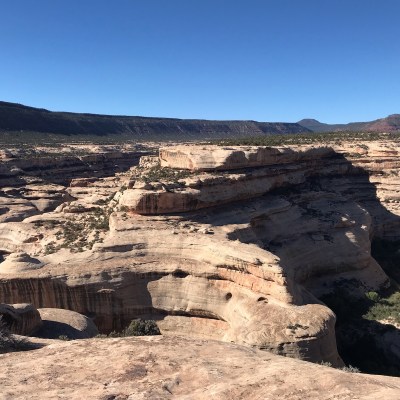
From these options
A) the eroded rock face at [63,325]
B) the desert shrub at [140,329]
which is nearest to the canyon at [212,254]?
the eroded rock face at [63,325]

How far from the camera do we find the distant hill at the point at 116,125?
126125 mm

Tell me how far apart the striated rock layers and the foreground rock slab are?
294 inches

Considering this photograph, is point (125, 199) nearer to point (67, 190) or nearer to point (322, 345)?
point (322, 345)

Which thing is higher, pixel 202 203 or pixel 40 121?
pixel 40 121

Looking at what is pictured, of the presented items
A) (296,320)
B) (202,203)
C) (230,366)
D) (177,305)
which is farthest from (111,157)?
(230,366)

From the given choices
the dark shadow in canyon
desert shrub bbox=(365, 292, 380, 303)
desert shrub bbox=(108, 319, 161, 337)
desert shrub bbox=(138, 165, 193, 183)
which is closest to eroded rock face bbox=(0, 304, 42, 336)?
desert shrub bbox=(108, 319, 161, 337)

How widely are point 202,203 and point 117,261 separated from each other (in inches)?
279

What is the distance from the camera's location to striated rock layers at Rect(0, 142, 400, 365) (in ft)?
68.2

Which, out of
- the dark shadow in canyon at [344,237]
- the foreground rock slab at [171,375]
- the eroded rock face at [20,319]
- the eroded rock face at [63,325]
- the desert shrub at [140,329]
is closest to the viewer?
the foreground rock slab at [171,375]

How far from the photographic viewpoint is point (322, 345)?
1866 cm

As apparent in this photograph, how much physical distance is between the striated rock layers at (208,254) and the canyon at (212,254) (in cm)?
7

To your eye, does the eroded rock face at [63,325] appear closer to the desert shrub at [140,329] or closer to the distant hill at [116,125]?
the desert shrub at [140,329]

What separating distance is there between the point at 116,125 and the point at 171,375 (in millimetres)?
160144

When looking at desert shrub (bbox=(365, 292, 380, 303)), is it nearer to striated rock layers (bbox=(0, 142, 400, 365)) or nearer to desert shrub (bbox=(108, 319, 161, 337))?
striated rock layers (bbox=(0, 142, 400, 365))
